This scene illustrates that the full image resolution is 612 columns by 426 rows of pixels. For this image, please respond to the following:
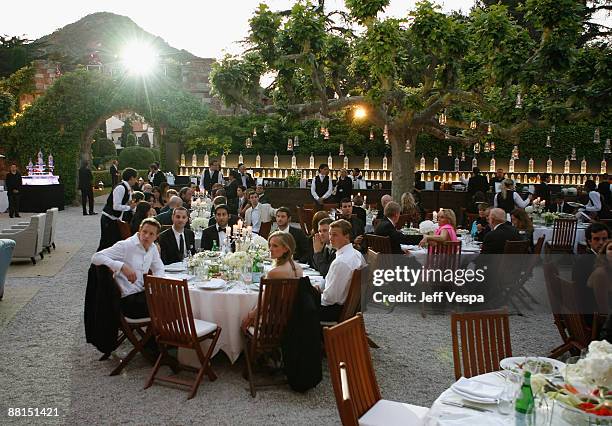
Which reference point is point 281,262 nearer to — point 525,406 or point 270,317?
point 270,317

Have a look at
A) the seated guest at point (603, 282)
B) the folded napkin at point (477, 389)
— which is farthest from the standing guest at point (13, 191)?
the folded napkin at point (477, 389)

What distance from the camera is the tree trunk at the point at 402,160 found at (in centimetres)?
1309

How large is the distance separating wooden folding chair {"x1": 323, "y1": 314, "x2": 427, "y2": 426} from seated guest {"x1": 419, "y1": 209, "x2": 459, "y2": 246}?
157 inches

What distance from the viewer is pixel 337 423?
407cm

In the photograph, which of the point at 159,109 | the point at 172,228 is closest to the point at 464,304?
the point at 172,228

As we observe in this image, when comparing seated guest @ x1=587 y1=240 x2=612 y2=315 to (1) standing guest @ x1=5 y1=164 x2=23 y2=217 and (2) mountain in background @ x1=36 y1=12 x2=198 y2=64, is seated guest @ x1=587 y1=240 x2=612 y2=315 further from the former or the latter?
(2) mountain in background @ x1=36 y1=12 x2=198 y2=64

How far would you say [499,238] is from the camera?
704cm

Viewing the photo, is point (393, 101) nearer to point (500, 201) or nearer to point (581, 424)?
point (500, 201)

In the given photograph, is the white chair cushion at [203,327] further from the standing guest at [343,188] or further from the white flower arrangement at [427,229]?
the standing guest at [343,188]

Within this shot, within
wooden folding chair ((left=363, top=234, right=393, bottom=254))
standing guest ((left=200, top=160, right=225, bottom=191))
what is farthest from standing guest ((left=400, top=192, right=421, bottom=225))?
standing guest ((left=200, top=160, right=225, bottom=191))

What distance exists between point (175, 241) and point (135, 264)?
1.28 meters

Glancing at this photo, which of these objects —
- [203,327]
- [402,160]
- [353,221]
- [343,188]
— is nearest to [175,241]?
[203,327]

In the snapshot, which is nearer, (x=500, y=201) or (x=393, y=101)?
(x=500, y=201)

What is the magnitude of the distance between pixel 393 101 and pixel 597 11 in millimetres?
15511
